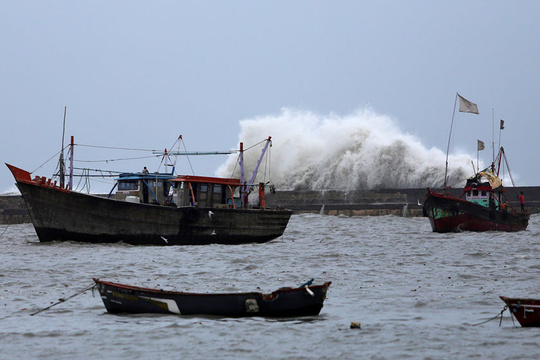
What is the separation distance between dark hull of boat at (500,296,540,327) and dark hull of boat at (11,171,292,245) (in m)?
Answer: 17.4

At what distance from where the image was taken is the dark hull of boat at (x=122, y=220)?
26.7 m

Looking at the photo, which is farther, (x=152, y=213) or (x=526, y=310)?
(x=152, y=213)

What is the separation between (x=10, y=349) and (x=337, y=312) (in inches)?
226

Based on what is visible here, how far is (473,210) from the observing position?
35.4 metres

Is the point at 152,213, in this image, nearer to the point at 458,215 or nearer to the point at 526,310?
the point at 458,215

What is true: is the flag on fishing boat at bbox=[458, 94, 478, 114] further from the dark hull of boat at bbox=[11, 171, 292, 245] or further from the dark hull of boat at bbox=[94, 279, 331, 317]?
the dark hull of boat at bbox=[94, 279, 331, 317]

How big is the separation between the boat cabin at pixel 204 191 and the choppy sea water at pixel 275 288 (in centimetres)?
190

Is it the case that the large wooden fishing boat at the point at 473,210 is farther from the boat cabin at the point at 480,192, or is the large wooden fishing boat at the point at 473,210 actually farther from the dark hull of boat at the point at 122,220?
the dark hull of boat at the point at 122,220

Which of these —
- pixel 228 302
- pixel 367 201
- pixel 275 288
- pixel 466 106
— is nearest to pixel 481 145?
pixel 466 106

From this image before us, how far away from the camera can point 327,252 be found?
26359 millimetres

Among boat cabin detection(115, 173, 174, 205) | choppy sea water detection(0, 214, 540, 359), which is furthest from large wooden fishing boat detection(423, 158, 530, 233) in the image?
boat cabin detection(115, 173, 174, 205)

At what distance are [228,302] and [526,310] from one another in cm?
484

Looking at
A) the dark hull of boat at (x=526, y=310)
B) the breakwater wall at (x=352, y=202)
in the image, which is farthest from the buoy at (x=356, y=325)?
the breakwater wall at (x=352, y=202)

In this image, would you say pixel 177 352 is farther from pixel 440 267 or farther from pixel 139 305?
pixel 440 267
